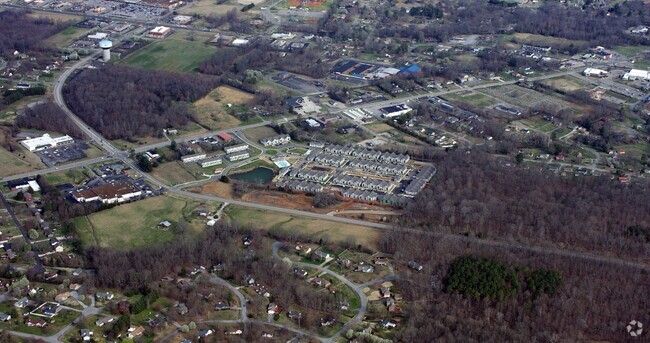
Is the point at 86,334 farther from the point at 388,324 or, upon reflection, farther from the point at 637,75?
the point at 637,75

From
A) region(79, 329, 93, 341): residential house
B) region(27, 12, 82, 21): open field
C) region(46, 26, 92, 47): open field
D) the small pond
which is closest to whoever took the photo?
region(79, 329, 93, 341): residential house

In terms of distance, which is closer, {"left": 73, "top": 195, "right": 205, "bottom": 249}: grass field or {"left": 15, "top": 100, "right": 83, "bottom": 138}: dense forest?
{"left": 73, "top": 195, "right": 205, "bottom": 249}: grass field

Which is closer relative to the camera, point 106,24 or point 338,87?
point 338,87

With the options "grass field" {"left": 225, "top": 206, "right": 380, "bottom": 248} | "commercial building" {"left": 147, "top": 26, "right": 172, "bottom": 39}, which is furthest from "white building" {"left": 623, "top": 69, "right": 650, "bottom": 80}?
"commercial building" {"left": 147, "top": 26, "right": 172, "bottom": 39}

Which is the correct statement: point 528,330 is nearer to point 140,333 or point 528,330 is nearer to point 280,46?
point 140,333

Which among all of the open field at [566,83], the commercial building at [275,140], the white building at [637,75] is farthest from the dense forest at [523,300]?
the white building at [637,75]

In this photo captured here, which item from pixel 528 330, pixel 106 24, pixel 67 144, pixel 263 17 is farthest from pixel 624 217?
pixel 106 24

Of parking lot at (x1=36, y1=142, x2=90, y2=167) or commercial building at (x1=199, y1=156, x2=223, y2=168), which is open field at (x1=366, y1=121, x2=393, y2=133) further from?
parking lot at (x1=36, y1=142, x2=90, y2=167)
